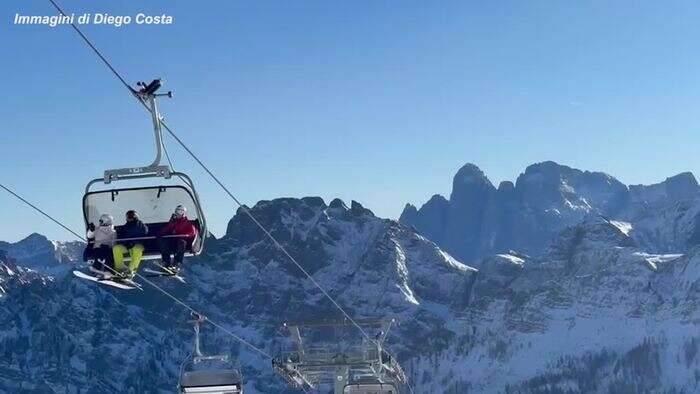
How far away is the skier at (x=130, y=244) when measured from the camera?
31.9 meters

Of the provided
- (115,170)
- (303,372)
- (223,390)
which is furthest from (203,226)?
(303,372)

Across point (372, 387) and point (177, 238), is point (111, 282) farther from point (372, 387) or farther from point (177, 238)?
point (372, 387)

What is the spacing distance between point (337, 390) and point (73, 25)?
1591 inches

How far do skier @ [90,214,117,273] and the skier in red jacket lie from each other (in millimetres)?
1368

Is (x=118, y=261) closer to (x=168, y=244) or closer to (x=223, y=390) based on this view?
(x=168, y=244)

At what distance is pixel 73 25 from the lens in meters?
21.6

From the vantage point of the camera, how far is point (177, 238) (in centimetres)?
3244

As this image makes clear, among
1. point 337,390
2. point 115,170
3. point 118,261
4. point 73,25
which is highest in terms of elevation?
point 73,25

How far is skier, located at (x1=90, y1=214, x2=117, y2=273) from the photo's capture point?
1253 inches

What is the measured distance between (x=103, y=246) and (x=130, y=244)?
31.7 inches

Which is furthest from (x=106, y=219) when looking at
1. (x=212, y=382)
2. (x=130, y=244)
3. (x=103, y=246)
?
(x=212, y=382)

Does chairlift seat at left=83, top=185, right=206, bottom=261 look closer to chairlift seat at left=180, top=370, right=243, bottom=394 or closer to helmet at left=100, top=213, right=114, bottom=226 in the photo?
helmet at left=100, top=213, right=114, bottom=226

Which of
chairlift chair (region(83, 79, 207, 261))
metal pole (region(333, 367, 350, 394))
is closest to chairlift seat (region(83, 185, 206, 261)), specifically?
chairlift chair (region(83, 79, 207, 261))

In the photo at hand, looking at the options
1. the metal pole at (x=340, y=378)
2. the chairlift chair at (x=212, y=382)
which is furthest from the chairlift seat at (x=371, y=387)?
the chairlift chair at (x=212, y=382)
